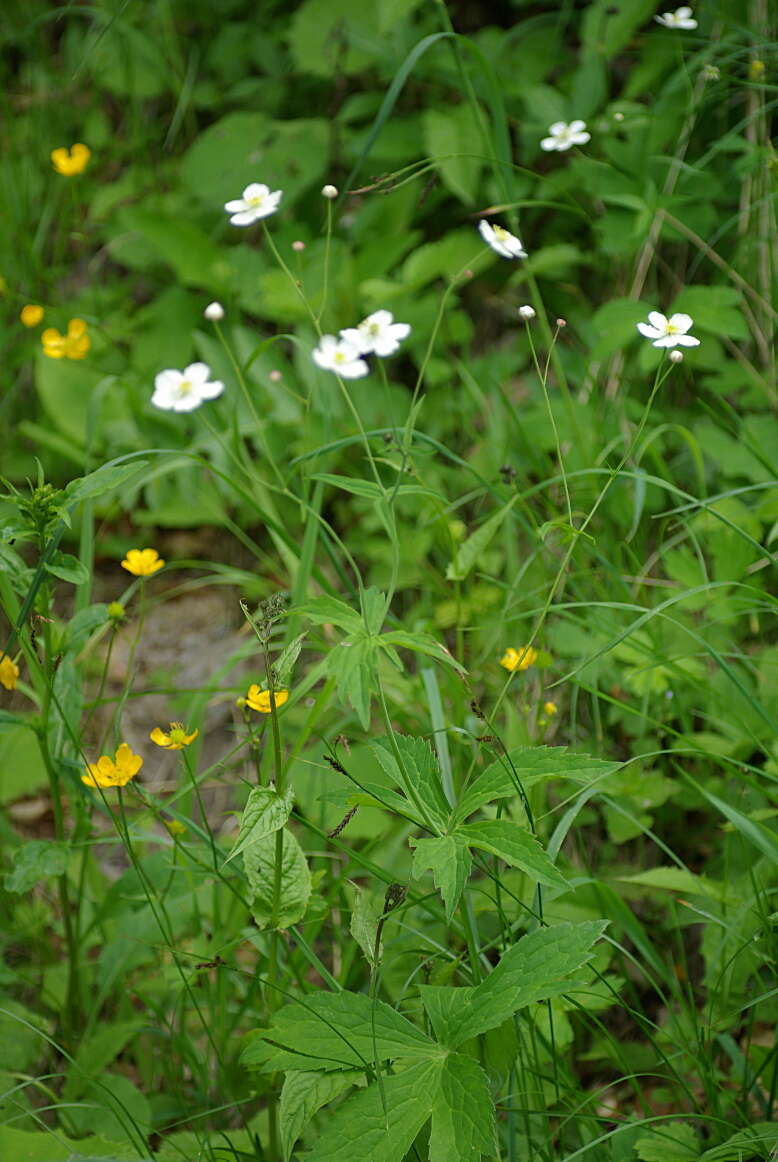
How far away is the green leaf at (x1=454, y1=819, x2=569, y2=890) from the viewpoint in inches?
38.0

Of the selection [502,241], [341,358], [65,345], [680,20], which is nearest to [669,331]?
[502,241]

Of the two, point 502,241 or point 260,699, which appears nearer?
point 260,699

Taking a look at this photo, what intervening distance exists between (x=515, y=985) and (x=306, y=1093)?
0.24 m

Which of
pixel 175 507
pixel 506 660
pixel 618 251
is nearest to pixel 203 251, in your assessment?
pixel 175 507

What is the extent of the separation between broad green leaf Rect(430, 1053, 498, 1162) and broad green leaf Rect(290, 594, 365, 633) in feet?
1.47

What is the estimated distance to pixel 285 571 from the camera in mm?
2285

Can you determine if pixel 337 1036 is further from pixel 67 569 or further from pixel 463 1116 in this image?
pixel 67 569

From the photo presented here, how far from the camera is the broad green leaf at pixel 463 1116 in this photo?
903 mm

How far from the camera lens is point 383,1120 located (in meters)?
→ 0.95

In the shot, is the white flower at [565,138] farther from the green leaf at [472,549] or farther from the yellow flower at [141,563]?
the yellow flower at [141,563]

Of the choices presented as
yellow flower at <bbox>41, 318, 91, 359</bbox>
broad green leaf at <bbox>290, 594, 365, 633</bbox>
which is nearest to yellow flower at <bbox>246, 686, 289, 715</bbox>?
broad green leaf at <bbox>290, 594, 365, 633</bbox>

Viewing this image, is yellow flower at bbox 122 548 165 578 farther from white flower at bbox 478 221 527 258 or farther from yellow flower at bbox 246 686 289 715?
white flower at bbox 478 221 527 258

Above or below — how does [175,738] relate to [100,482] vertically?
below

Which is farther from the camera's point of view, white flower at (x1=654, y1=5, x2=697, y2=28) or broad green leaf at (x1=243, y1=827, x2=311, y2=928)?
white flower at (x1=654, y1=5, x2=697, y2=28)
